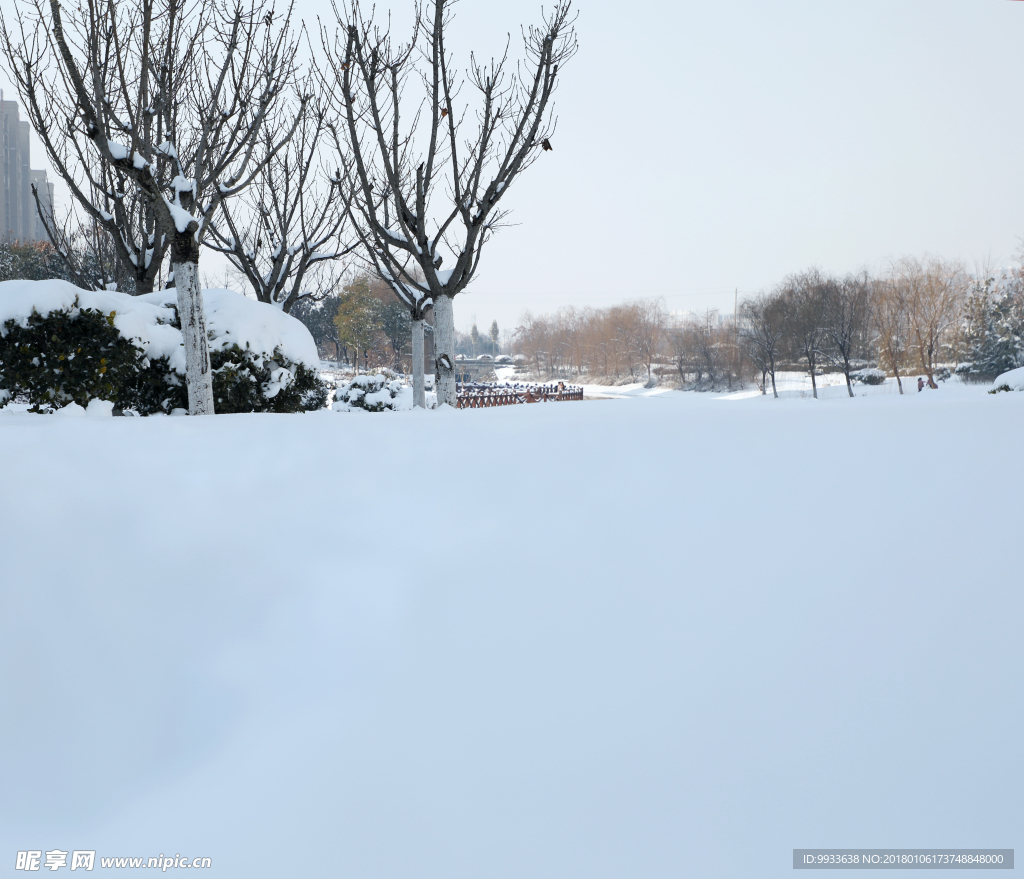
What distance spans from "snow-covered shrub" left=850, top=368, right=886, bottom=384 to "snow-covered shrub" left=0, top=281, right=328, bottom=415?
31165 mm

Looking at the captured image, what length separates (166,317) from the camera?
6.77 meters

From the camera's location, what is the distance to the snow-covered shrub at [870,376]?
105 feet

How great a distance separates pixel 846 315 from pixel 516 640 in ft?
121

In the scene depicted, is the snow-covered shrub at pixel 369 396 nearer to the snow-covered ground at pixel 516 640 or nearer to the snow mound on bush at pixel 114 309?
the snow mound on bush at pixel 114 309

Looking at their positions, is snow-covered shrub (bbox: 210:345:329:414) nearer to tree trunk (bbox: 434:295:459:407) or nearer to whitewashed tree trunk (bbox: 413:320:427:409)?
tree trunk (bbox: 434:295:459:407)

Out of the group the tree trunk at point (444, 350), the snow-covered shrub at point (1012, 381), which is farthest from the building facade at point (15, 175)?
the snow-covered shrub at point (1012, 381)

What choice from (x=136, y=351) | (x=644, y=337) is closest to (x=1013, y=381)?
(x=136, y=351)

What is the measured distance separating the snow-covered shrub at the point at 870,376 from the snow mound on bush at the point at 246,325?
3142 cm

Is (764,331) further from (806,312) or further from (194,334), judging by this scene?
(194,334)

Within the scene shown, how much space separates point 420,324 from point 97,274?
5667 millimetres

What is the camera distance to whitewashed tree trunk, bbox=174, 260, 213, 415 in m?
5.18

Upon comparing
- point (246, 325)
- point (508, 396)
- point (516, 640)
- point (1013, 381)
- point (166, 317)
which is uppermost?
point (166, 317)

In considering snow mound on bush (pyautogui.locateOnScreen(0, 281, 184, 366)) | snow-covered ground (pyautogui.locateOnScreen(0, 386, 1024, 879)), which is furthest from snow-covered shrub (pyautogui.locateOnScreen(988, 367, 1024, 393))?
snow mound on bush (pyautogui.locateOnScreen(0, 281, 184, 366))

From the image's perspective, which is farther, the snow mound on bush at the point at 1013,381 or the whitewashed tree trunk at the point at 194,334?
the snow mound on bush at the point at 1013,381
